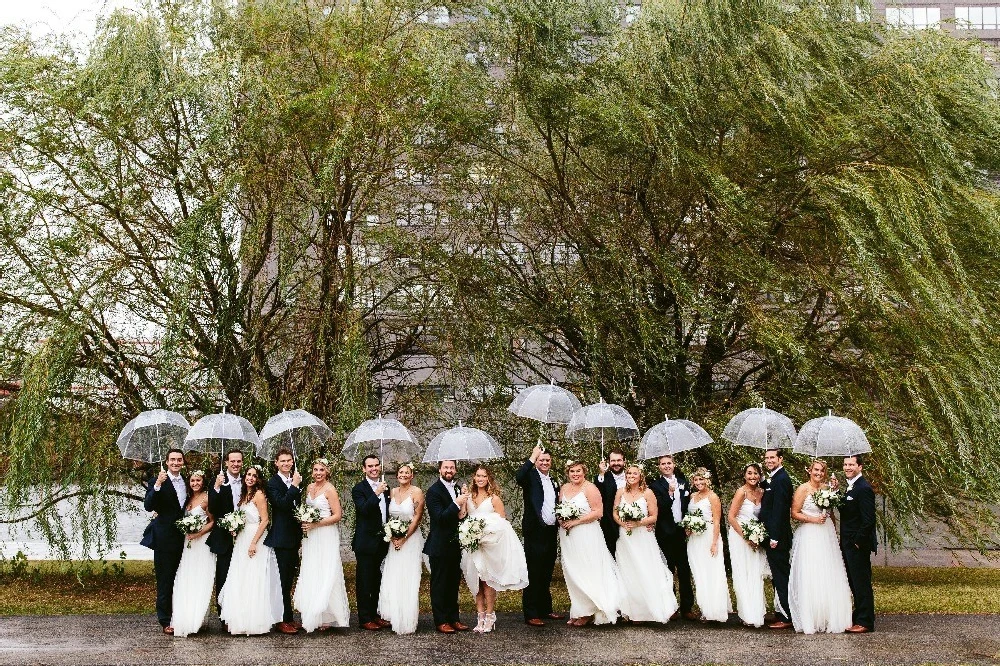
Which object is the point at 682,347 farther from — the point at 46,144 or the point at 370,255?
the point at 46,144

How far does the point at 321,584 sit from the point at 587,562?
2532mm

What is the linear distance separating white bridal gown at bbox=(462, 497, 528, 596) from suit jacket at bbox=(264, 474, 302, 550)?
169cm

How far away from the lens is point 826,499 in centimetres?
1005

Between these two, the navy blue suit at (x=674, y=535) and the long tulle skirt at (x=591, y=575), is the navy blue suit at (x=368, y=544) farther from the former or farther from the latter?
the navy blue suit at (x=674, y=535)

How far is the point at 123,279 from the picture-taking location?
503 inches

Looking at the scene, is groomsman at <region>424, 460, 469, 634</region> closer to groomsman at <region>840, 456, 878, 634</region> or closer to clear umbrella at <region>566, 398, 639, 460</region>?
clear umbrella at <region>566, 398, 639, 460</region>

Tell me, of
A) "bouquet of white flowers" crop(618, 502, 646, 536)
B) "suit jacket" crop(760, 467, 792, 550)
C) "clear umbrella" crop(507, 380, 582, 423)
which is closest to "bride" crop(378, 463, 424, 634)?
"clear umbrella" crop(507, 380, 582, 423)

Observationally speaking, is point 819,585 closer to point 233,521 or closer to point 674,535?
point 674,535

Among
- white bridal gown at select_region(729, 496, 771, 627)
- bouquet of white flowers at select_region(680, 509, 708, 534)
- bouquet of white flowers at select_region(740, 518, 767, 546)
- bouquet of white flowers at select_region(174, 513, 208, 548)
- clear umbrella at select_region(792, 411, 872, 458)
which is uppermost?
clear umbrella at select_region(792, 411, 872, 458)

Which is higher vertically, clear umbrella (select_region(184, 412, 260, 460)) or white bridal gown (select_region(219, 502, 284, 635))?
clear umbrella (select_region(184, 412, 260, 460))

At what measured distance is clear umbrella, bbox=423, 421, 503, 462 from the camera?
10.2 metres

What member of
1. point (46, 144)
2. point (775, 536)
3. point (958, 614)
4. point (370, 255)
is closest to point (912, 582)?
point (958, 614)

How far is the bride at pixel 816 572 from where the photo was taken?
10102 mm

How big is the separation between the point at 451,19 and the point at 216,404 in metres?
5.91
